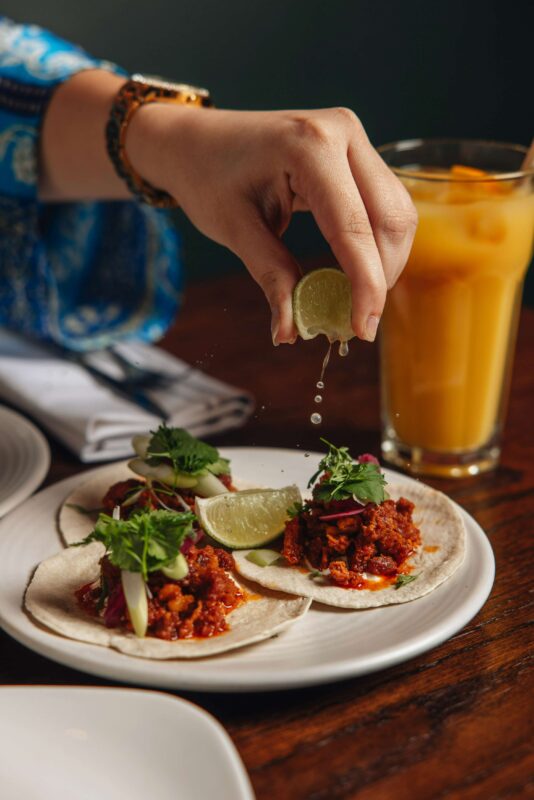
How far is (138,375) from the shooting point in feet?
8.50

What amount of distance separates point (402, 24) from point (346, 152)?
12.5ft

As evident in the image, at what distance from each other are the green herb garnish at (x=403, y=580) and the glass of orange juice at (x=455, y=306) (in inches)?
22.2

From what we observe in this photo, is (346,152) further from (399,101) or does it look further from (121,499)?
(399,101)

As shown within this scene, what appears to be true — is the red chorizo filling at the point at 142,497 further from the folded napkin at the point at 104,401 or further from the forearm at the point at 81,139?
the forearm at the point at 81,139

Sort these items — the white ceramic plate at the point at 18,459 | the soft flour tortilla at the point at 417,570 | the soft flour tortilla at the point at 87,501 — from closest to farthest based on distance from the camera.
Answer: the soft flour tortilla at the point at 417,570
the soft flour tortilla at the point at 87,501
the white ceramic plate at the point at 18,459

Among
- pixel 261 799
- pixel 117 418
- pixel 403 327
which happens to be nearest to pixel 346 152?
pixel 403 327

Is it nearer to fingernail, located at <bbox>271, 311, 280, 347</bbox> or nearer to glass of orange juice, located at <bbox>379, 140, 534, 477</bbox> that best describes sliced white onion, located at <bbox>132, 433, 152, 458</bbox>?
fingernail, located at <bbox>271, 311, 280, 347</bbox>

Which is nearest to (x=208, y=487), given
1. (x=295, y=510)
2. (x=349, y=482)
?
(x=295, y=510)

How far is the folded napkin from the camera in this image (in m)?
2.17

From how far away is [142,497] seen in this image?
1.75m

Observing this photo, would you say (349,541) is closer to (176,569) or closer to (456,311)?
(176,569)

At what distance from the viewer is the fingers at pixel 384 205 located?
1.61 metres

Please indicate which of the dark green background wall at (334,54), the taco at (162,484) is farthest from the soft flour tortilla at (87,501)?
the dark green background wall at (334,54)

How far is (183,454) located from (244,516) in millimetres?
176
